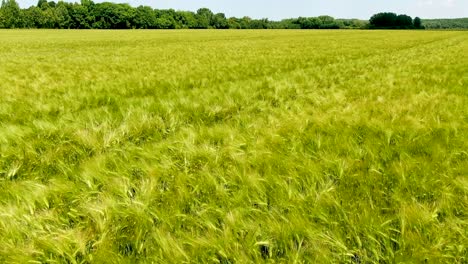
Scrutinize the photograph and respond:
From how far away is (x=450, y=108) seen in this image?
4.25 meters

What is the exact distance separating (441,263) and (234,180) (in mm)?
1202

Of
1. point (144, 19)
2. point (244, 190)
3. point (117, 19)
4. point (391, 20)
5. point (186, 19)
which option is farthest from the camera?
point (391, 20)

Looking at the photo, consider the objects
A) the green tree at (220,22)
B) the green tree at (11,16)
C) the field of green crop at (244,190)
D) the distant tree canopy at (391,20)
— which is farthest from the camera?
the green tree at (220,22)

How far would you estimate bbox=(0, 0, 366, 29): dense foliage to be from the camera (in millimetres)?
111250

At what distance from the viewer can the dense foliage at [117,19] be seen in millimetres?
111250

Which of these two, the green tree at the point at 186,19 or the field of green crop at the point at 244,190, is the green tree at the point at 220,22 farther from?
the field of green crop at the point at 244,190

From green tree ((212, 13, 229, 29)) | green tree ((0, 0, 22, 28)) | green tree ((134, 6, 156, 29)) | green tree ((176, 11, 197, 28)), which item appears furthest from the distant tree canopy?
green tree ((0, 0, 22, 28))

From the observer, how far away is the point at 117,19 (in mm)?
123000

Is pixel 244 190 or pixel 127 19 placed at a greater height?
pixel 127 19

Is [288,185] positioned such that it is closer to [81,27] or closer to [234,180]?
[234,180]

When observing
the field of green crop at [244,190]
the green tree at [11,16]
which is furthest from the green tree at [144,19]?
the field of green crop at [244,190]

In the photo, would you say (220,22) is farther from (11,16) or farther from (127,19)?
(11,16)

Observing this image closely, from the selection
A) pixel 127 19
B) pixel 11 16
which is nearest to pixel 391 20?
pixel 127 19

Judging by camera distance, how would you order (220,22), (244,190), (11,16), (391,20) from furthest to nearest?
(220,22) → (391,20) → (11,16) → (244,190)
